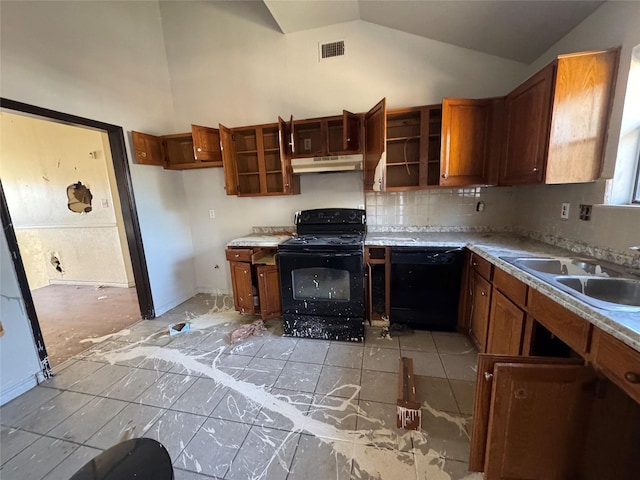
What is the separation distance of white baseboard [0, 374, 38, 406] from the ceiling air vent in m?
3.73

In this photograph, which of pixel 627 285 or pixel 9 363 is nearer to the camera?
pixel 627 285

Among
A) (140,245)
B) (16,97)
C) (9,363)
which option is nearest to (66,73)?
(16,97)

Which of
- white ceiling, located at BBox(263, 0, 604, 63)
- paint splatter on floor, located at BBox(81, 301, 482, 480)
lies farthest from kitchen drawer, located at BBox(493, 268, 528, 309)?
white ceiling, located at BBox(263, 0, 604, 63)

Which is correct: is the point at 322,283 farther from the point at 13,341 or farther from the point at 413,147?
the point at 13,341

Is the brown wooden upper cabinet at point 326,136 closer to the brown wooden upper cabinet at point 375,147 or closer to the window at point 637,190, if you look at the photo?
the brown wooden upper cabinet at point 375,147

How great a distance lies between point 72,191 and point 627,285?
600 cm

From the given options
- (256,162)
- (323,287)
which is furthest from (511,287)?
(256,162)

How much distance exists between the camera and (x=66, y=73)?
Result: 2.18 metres

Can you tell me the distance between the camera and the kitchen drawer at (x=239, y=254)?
8.91ft

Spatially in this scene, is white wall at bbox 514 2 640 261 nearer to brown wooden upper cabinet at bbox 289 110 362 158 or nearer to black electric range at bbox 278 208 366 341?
black electric range at bbox 278 208 366 341

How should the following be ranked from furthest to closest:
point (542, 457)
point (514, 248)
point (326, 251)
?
point (326, 251)
point (514, 248)
point (542, 457)

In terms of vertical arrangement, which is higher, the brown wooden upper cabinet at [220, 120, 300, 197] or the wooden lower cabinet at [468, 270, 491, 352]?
the brown wooden upper cabinet at [220, 120, 300, 197]

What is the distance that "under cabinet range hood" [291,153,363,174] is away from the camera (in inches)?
96.3

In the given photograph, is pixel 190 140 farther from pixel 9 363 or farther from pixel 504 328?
pixel 504 328
